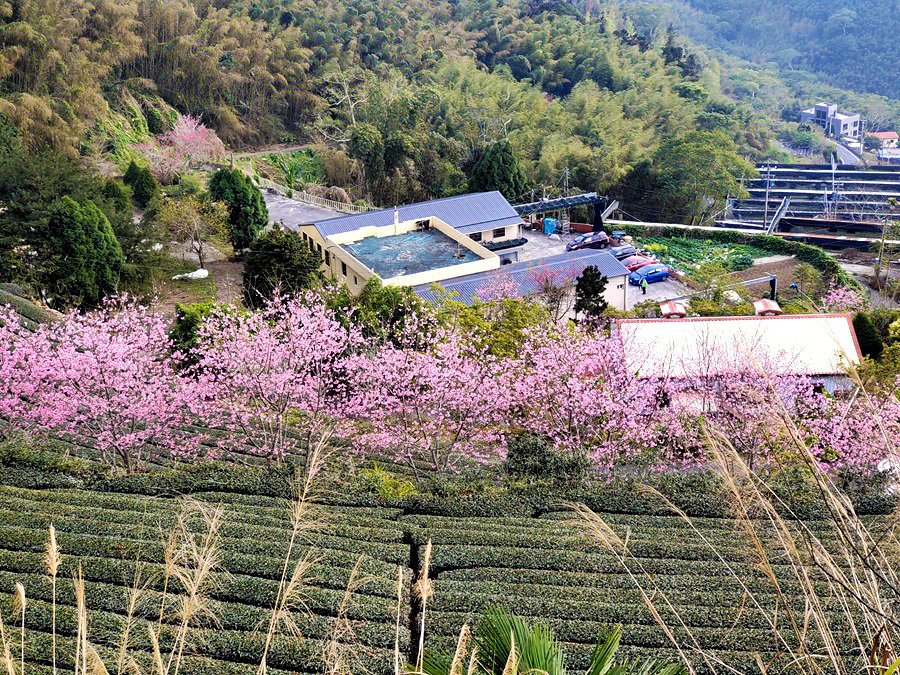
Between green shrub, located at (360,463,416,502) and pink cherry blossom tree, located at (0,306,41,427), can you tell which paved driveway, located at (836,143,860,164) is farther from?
pink cherry blossom tree, located at (0,306,41,427)

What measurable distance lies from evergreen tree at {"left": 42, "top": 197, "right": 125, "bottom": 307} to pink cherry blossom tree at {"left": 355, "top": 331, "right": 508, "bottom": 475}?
447 inches

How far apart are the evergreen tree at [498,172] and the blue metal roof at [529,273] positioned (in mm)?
11912

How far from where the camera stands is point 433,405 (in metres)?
14.3

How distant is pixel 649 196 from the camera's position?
43781 millimetres

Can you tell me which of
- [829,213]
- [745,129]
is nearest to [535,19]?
[745,129]

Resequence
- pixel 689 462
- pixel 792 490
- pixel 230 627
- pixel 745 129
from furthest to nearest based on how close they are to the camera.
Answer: pixel 745 129 → pixel 689 462 → pixel 792 490 → pixel 230 627

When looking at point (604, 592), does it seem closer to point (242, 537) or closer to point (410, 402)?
point (242, 537)

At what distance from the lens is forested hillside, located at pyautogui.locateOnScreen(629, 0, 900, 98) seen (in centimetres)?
10588

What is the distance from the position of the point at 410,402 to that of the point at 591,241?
75.7ft

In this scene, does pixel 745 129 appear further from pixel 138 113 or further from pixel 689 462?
pixel 689 462

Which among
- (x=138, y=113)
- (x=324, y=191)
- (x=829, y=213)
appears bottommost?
(x=829, y=213)

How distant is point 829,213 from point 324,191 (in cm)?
3240


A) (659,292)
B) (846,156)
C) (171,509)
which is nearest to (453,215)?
(659,292)

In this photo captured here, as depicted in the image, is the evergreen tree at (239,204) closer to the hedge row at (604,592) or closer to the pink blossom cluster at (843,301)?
the pink blossom cluster at (843,301)
